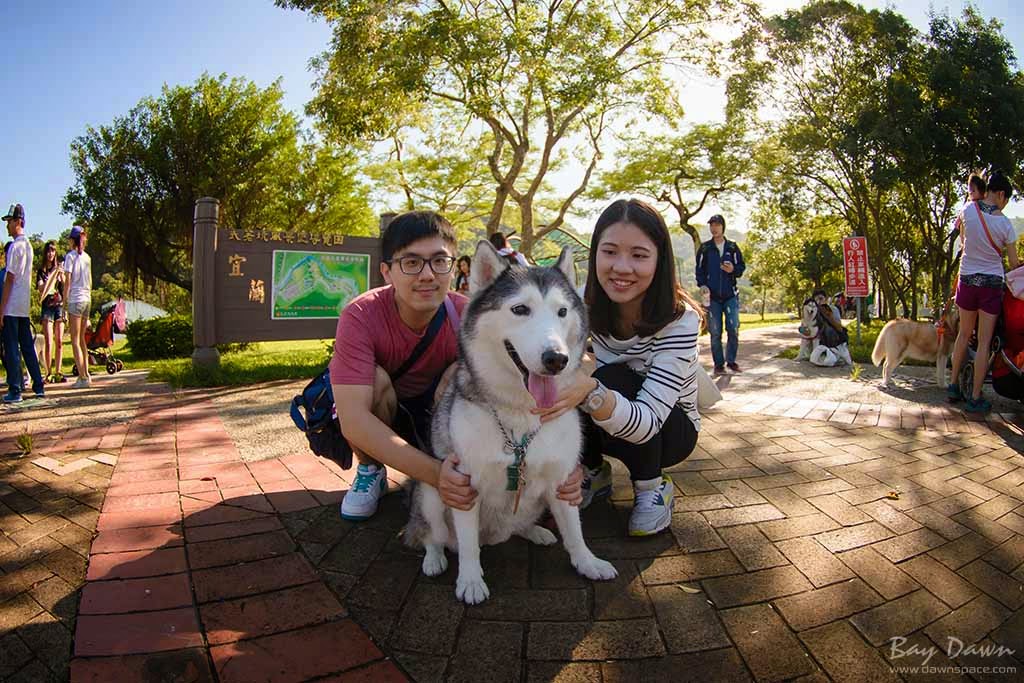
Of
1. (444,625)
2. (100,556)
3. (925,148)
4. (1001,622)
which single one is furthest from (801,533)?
(925,148)

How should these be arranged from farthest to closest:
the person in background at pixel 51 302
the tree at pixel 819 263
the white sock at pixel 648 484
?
the tree at pixel 819 263, the person in background at pixel 51 302, the white sock at pixel 648 484

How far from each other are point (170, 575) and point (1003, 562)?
136 inches

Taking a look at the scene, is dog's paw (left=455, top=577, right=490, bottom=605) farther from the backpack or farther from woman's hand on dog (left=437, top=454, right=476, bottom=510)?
the backpack

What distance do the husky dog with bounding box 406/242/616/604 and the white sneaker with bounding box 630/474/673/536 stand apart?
0.35 m

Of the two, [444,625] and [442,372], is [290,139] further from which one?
[444,625]

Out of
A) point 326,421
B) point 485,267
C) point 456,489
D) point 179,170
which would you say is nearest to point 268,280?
point 326,421

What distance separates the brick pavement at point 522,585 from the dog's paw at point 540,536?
0.08m

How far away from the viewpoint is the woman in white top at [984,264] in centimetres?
443

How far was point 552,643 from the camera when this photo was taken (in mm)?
1679

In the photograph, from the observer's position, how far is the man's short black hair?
7.87 ft

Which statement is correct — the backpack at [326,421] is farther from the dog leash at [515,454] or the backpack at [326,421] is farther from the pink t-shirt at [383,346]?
the dog leash at [515,454]

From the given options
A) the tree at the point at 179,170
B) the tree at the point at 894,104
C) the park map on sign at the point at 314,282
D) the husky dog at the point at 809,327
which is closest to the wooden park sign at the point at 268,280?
the park map on sign at the point at 314,282

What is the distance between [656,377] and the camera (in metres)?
2.40

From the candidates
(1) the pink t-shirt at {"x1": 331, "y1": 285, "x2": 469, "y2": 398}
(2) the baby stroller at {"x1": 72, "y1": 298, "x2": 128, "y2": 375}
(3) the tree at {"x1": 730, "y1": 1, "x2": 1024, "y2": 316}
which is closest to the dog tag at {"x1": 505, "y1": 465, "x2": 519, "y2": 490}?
(1) the pink t-shirt at {"x1": 331, "y1": 285, "x2": 469, "y2": 398}
